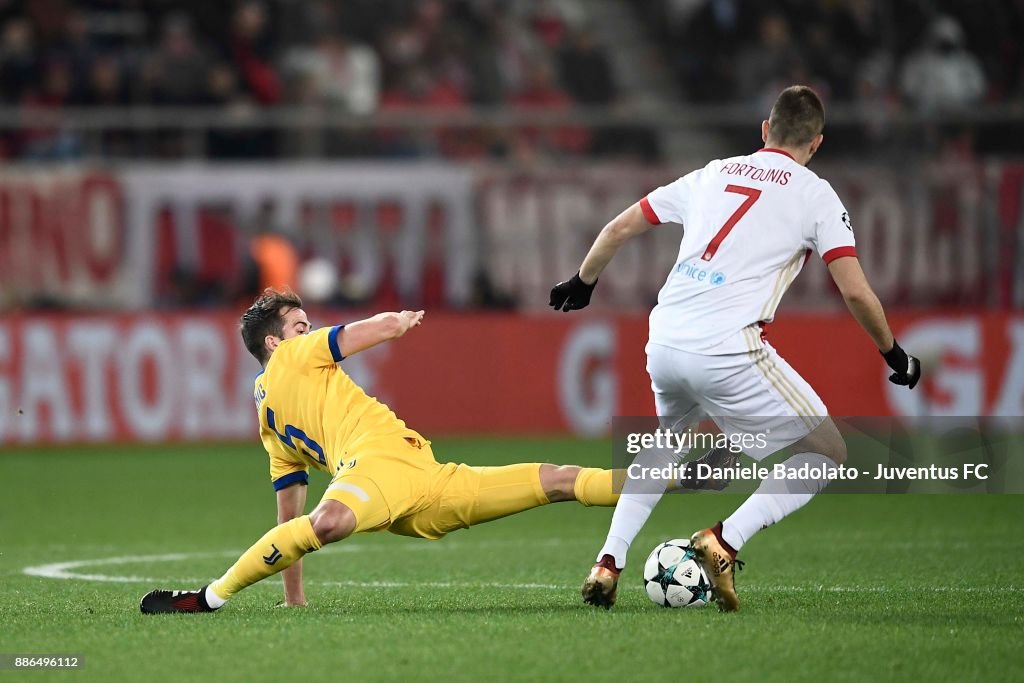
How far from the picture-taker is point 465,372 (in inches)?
625

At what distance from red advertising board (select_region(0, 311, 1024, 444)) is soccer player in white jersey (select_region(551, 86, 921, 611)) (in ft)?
29.5

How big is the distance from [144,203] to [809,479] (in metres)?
11.8

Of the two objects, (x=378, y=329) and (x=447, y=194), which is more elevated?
(x=447, y=194)

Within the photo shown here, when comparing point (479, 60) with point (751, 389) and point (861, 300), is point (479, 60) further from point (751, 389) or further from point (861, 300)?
point (861, 300)

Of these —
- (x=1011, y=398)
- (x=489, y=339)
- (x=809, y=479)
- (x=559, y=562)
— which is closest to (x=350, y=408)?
(x=809, y=479)

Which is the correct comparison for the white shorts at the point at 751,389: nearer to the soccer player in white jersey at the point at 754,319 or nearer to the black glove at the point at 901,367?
the soccer player in white jersey at the point at 754,319

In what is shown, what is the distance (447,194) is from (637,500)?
10673mm

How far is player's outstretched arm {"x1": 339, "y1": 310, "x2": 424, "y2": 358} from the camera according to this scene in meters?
6.17

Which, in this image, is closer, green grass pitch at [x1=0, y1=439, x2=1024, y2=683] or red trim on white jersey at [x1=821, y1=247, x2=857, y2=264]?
green grass pitch at [x1=0, y1=439, x2=1024, y2=683]

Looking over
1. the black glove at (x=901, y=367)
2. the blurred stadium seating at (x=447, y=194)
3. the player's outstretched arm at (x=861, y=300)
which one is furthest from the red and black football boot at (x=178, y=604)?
the blurred stadium seating at (x=447, y=194)

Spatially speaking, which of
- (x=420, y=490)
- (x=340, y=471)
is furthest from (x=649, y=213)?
(x=340, y=471)

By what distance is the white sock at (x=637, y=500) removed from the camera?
21.4ft

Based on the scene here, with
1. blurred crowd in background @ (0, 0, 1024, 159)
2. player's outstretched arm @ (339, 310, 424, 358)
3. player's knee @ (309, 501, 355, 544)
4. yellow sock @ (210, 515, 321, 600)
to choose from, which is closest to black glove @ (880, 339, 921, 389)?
player's outstretched arm @ (339, 310, 424, 358)

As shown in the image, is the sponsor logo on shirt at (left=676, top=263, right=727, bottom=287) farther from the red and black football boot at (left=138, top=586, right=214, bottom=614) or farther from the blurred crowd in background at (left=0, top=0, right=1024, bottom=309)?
the blurred crowd in background at (left=0, top=0, right=1024, bottom=309)
